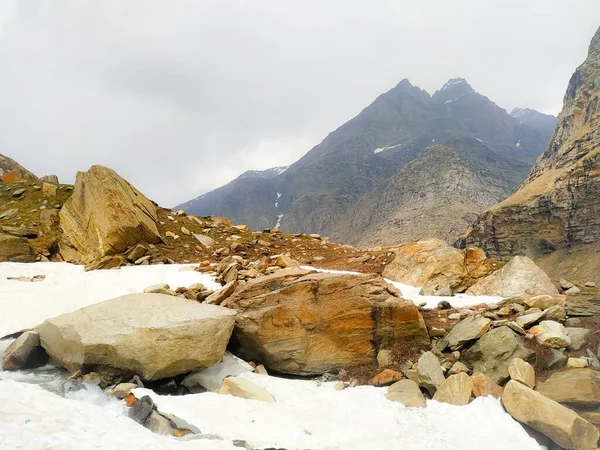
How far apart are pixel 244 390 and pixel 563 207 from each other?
542ft

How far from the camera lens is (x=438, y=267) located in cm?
1797

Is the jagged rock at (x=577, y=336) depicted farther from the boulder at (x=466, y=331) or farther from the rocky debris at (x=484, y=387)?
the rocky debris at (x=484, y=387)

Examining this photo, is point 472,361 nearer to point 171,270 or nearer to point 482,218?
point 171,270

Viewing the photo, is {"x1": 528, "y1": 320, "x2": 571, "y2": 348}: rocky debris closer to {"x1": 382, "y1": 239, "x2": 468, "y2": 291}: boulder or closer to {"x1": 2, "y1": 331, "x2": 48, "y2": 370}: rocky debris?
{"x1": 382, "y1": 239, "x2": 468, "y2": 291}: boulder

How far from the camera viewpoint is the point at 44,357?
33.5 ft

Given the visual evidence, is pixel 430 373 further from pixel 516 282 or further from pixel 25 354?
pixel 25 354

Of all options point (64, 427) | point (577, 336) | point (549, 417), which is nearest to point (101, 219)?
point (64, 427)

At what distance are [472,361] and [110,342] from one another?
Result: 11.2 meters

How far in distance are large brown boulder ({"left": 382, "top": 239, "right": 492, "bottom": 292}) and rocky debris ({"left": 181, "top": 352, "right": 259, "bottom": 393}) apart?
1067 cm

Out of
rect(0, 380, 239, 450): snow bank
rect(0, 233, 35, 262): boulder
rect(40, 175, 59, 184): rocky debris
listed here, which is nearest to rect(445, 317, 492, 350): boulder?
rect(0, 380, 239, 450): snow bank

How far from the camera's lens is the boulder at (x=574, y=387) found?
27.5 feet

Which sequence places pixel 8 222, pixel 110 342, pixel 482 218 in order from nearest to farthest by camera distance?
pixel 110 342 < pixel 8 222 < pixel 482 218

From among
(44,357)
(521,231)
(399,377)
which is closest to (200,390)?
(44,357)

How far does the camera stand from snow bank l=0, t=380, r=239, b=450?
505 centimetres
